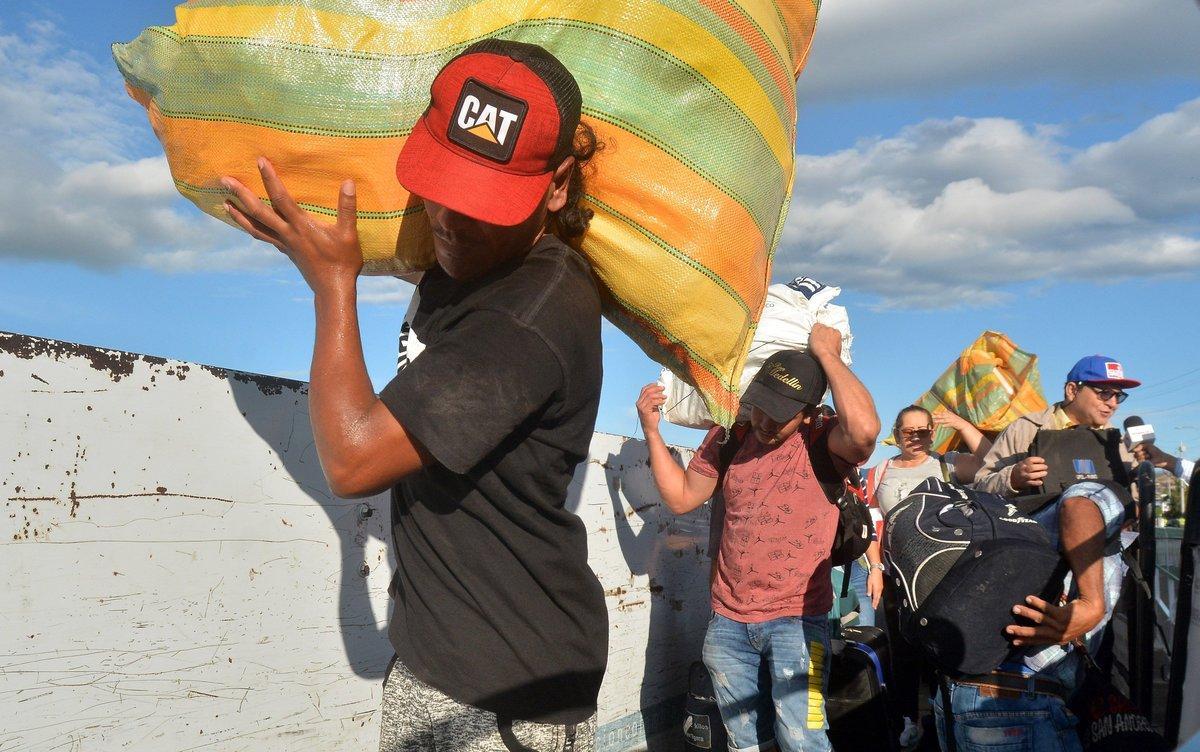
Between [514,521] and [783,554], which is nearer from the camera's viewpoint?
[514,521]

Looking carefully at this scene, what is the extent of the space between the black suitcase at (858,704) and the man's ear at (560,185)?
356 centimetres

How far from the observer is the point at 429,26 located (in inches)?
75.4

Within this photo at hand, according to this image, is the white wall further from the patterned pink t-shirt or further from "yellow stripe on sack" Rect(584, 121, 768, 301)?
the patterned pink t-shirt

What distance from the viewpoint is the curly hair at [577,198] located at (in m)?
1.89

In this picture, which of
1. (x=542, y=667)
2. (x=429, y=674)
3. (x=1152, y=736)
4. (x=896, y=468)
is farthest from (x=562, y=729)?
(x=896, y=468)

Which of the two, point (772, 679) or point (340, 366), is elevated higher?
point (340, 366)

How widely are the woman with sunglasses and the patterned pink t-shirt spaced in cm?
170

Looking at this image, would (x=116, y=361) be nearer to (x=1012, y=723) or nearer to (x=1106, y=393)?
(x=1012, y=723)

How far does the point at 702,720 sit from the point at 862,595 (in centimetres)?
169

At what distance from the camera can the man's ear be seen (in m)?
1.80

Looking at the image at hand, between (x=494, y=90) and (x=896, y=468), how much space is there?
18.3ft

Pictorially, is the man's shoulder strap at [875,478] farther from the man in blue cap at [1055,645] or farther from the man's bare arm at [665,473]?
the man in blue cap at [1055,645]

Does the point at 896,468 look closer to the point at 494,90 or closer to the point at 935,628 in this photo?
the point at 935,628

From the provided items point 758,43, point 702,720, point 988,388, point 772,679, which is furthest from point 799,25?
point 988,388
